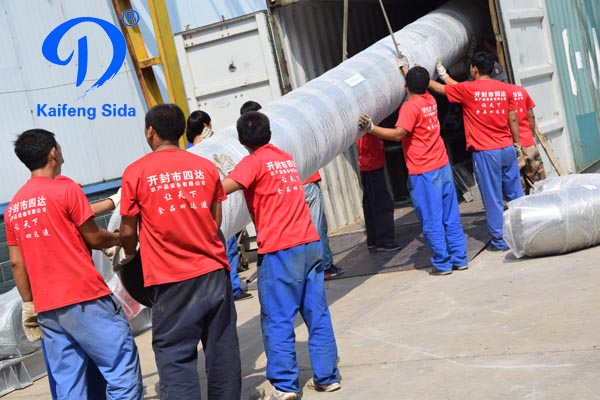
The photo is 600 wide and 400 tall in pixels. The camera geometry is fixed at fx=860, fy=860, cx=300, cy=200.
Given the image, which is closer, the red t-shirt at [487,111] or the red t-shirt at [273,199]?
the red t-shirt at [273,199]

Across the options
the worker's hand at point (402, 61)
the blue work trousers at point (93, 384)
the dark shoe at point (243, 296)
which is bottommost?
the dark shoe at point (243, 296)

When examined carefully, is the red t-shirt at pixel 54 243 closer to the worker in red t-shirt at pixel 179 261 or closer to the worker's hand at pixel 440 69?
the worker in red t-shirt at pixel 179 261

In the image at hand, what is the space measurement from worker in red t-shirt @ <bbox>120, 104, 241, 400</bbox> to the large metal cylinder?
1106mm

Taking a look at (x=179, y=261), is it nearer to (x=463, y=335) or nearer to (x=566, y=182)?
(x=463, y=335)

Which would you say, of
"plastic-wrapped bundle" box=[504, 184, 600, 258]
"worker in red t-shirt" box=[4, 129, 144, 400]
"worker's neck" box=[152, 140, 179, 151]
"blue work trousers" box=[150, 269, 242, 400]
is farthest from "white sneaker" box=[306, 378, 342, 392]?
"plastic-wrapped bundle" box=[504, 184, 600, 258]

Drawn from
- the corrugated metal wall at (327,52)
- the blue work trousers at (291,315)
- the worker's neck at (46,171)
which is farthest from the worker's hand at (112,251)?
the corrugated metal wall at (327,52)

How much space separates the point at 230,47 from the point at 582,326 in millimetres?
5235

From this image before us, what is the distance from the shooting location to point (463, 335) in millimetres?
5301

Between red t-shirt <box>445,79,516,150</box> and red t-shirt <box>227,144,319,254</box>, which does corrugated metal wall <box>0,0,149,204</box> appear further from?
red t-shirt <box>227,144,319,254</box>

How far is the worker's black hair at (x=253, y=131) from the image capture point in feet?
16.0

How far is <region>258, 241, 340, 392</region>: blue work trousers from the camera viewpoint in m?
4.70

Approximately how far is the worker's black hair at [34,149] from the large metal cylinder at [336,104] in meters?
1.27

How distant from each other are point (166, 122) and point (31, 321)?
4.15 ft

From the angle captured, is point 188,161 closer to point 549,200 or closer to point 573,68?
point 549,200
